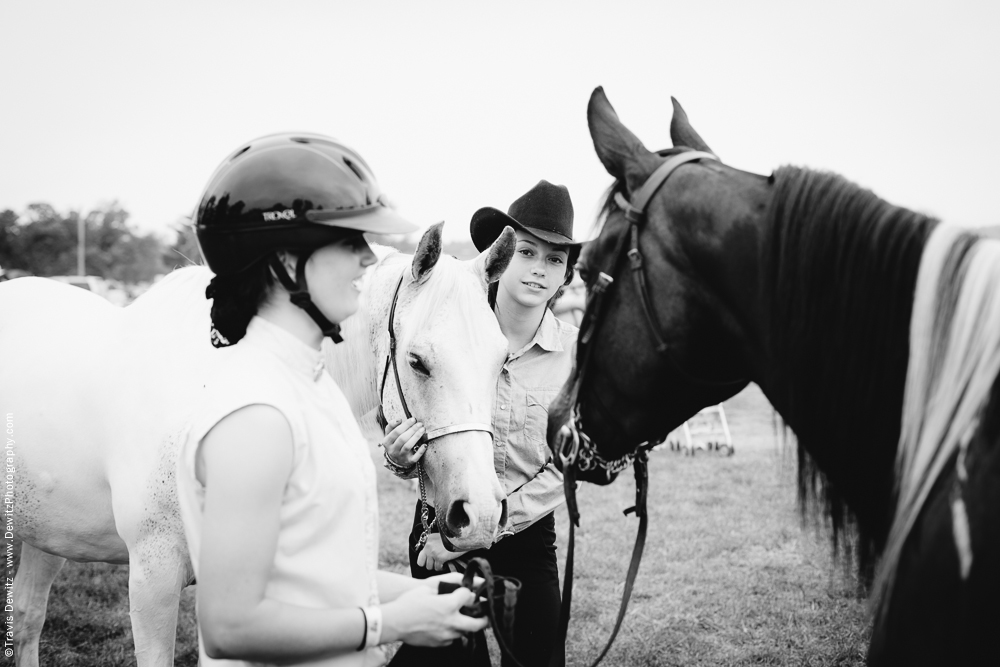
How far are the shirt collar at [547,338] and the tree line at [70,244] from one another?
168 ft

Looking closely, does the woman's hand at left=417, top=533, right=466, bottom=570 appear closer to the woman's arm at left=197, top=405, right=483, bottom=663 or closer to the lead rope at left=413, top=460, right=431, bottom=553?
the lead rope at left=413, top=460, right=431, bottom=553

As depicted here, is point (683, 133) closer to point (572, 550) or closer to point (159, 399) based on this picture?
point (572, 550)

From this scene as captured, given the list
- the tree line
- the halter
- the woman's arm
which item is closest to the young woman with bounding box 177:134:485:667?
the woman's arm

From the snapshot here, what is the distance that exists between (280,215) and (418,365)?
118 cm

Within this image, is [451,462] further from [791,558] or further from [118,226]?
[118,226]

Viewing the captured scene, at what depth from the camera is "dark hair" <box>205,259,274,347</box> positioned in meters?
1.58

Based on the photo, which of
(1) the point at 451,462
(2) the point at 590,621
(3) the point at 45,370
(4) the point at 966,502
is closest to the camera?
(4) the point at 966,502

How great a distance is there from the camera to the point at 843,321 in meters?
1.64

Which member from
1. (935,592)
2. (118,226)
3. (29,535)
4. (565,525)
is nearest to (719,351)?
(935,592)

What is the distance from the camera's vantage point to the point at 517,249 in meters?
3.39

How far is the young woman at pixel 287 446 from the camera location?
4.29 ft

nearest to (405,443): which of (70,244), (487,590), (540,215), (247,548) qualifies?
(487,590)

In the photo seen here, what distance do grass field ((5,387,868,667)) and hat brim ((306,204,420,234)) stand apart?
241cm

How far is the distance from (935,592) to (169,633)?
2641 millimetres
